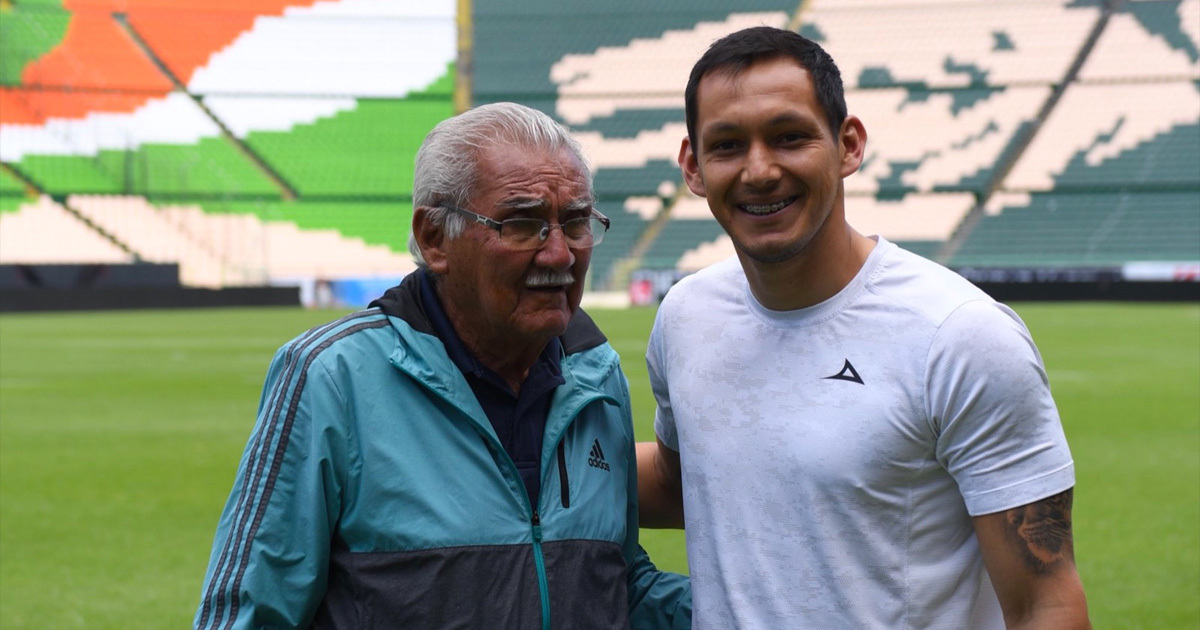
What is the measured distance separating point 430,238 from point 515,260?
173mm

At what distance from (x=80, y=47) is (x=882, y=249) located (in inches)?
1578

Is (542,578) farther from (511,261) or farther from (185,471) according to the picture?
(185,471)

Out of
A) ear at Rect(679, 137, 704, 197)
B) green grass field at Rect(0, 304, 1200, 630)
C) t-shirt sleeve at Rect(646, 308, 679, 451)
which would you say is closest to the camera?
ear at Rect(679, 137, 704, 197)

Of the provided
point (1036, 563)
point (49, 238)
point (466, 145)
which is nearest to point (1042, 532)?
point (1036, 563)

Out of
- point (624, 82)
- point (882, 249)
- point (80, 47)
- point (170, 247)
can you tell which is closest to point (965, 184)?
point (624, 82)

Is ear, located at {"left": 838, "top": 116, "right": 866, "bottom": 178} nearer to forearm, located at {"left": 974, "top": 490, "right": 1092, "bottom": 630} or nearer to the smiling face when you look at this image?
the smiling face

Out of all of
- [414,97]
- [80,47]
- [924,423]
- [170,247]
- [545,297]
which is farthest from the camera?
[414,97]

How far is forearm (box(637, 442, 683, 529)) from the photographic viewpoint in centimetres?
265

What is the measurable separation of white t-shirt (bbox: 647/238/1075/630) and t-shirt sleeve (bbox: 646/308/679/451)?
25 centimetres

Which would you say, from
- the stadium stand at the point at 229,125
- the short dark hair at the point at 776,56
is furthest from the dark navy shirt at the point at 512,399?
the stadium stand at the point at 229,125

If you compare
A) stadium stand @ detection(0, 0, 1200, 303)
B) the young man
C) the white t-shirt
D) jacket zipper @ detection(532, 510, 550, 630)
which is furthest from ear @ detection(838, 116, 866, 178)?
stadium stand @ detection(0, 0, 1200, 303)

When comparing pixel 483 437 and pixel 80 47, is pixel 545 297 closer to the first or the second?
pixel 483 437

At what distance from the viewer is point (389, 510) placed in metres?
2.03

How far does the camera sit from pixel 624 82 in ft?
134
